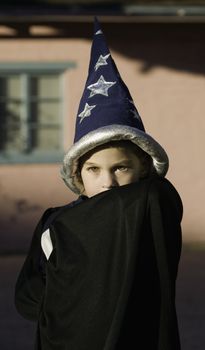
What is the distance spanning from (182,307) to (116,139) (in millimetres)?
4134

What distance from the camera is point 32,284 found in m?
1.92

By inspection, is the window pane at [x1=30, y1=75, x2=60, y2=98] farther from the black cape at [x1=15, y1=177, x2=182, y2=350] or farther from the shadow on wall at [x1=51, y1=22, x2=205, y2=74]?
the black cape at [x1=15, y1=177, x2=182, y2=350]

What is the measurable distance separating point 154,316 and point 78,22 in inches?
257

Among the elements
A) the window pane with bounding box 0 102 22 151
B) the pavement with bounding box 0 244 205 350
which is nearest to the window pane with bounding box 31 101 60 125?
the window pane with bounding box 0 102 22 151

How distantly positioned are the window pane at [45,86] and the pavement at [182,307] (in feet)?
5.86

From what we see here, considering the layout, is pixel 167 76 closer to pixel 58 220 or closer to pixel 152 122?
pixel 152 122

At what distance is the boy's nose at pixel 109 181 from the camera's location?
1997 mm

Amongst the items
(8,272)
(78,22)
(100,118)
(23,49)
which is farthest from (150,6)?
(100,118)

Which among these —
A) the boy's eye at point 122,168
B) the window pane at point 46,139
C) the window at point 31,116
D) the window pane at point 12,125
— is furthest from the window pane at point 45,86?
the boy's eye at point 122,168

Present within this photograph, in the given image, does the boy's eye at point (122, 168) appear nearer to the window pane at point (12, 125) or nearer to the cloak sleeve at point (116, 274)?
the cloak sleeve at point (116, 274)

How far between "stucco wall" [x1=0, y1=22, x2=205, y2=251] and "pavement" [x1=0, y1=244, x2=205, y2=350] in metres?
0.45

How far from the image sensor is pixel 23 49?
8117 mm

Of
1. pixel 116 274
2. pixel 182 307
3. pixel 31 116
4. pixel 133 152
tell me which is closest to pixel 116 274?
pixel 116 274

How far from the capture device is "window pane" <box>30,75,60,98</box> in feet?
27.2
